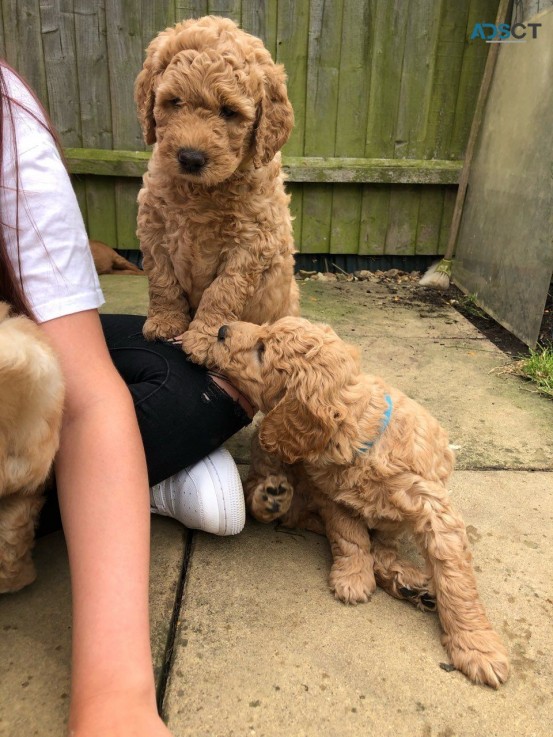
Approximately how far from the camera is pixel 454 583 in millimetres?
1925

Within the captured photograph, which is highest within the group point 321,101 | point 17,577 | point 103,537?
point 321,101

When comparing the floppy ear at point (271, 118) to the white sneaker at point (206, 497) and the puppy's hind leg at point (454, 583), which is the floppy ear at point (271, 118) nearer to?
the white sneaker at point (206, 497)

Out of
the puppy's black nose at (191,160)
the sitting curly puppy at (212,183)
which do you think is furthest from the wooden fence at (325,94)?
the puppy's black nose at (191,160)

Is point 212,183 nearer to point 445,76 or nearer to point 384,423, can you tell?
point 384,423

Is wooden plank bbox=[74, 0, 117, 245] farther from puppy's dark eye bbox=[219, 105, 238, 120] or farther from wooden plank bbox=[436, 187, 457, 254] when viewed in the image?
puppy's dark eye bbox=[219, 105, 238, 120]

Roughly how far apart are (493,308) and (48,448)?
4300 mm

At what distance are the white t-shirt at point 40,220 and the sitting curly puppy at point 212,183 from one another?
0.53 m

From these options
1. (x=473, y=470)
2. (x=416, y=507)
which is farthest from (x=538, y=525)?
(x=416, y=507)

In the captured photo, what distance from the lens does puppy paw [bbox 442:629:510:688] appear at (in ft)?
5.77

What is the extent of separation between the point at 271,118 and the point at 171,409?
1284 mm

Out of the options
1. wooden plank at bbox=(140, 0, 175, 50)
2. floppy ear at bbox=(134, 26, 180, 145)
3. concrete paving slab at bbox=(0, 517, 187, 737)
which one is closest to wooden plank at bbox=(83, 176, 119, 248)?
wooden plank at bbox=(140, 0, 175, 50)

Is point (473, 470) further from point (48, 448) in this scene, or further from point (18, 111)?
point (18, 111)

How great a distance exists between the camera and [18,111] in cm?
185

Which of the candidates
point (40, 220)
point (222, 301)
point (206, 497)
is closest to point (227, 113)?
point (222, 301)
